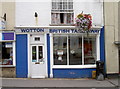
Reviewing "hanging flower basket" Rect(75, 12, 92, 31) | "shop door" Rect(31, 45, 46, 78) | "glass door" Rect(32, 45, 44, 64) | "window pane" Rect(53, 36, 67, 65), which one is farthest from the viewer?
"window pane" Rect(53, 36, 67, 65)

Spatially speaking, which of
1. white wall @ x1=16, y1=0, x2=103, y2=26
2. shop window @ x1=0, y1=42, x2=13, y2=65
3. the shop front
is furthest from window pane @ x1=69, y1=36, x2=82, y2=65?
shop window @ x1=0, y1=42, x2=13, y2=65

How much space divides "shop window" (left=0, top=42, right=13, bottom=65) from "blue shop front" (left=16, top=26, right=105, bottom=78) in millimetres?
501

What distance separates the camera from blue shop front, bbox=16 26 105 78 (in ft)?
43.9

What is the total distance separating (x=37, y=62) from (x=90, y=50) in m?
3.48

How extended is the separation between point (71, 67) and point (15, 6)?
517 centimetres

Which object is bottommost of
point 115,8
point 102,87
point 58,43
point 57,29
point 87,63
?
point 102,87

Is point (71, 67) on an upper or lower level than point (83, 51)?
lower

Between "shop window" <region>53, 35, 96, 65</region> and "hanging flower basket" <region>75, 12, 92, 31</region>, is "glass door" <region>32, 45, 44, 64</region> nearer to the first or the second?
"shop window" <region>53, 35, 96, 65</region>

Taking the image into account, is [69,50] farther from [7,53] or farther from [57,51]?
[7,53]

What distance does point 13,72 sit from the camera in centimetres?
1335

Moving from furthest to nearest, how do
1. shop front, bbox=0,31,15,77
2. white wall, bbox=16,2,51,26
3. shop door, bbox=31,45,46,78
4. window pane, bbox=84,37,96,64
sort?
window pane, bbox=84,37,96,64, white wall, bbox=16,2,51,26, shop door, bbox=31,45,46,78, shop front, bbox=0,31,15,77

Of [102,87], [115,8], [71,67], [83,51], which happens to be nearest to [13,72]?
[71,67]

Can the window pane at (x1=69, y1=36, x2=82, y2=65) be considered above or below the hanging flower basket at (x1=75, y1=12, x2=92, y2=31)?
below

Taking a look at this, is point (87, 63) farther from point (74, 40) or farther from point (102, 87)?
point (102, 87)
